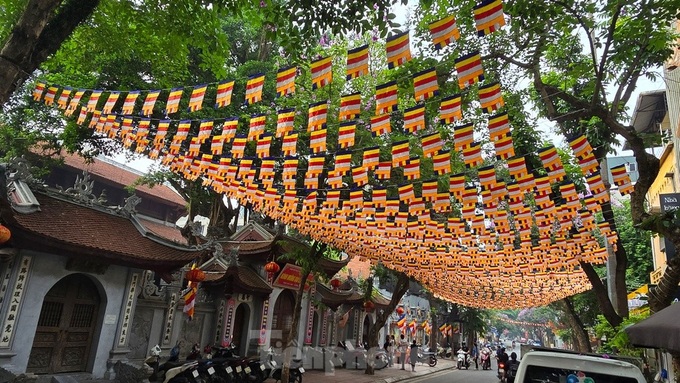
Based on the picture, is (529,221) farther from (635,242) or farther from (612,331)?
(635,242)

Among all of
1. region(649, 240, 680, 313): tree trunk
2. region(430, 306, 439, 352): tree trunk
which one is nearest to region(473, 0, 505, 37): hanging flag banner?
region(649, 240, 680, 313): tree trunk

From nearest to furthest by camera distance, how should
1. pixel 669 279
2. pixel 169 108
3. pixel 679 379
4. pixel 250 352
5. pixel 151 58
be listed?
pixel 679 379 → pixel 669 279 → pixel 169 108 → pixel 151 58 → pixel 250 352

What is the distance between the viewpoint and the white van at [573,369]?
167 inches

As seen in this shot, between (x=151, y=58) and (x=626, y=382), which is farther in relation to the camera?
(x=151, y=58)

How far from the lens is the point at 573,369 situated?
4465 millimetres

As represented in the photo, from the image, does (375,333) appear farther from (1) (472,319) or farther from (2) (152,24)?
(1) (472,319)

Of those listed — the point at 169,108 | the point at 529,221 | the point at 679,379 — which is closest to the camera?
the point at 679,379

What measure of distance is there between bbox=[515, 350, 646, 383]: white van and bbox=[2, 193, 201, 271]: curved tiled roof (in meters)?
8.92

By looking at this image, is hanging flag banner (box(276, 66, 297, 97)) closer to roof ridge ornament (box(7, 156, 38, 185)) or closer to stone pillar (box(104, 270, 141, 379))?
roof ridge ornament (box(7, 156, 38, 185))

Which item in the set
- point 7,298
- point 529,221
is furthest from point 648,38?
point 7,298

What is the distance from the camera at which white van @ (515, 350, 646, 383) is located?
4.23m

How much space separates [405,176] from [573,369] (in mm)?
8982

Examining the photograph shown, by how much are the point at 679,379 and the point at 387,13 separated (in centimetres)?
633

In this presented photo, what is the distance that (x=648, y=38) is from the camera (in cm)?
661
